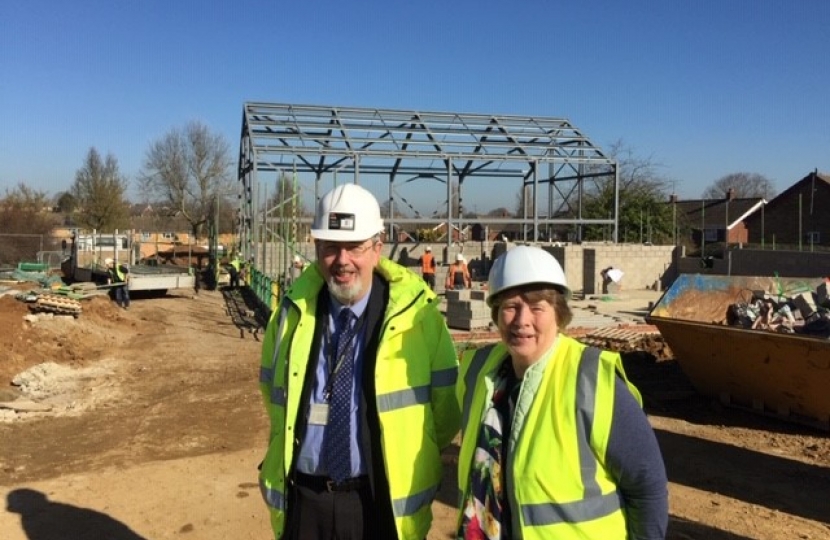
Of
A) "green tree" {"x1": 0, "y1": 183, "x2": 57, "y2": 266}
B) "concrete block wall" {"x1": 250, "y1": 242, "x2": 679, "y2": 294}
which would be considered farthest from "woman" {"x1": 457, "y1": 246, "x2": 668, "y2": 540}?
"green tree" {"x1": 0, "y1": 183, "x2": 57, "y2": 266}

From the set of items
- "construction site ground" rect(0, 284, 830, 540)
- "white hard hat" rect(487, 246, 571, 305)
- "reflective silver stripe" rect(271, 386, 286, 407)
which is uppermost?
"white hard hat" rect(487, 246, 571, 305)

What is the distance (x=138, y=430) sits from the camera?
7.69m

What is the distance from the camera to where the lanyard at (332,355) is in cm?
255

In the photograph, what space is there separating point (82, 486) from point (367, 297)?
14.3ft

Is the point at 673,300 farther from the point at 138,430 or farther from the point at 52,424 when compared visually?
the point at 52,424

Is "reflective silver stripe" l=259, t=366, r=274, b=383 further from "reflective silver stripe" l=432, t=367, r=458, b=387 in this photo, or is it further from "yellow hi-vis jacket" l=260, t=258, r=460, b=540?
"reflective silver stripe" l=432, t=367, r=458, b=387

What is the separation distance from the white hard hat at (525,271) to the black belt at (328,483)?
83cm

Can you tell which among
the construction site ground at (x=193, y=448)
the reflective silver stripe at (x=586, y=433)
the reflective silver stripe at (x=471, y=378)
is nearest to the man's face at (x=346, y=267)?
the reflective silver stripe at (x=471, y=378)

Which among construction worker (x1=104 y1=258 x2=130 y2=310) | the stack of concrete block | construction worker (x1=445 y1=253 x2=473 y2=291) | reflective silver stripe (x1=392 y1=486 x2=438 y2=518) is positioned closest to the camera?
reflective silver stripe (x1=392 y1=486 x2=438 y2=518)

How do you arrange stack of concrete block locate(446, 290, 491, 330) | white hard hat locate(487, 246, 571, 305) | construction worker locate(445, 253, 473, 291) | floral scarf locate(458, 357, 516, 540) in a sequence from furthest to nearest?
construction worker locate(445, 253, 473, 291) < stack of concrete block locate(446, 290, 491, 330) < white hard hat locate(487, 246, 571, 305) < floral scarf locate(458, 357, 516, 540)

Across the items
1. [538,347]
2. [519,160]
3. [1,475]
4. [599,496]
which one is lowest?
[1,475]

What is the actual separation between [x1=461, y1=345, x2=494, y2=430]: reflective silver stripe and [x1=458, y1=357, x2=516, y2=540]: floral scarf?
0.13m

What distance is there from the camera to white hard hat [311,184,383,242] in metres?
2.60

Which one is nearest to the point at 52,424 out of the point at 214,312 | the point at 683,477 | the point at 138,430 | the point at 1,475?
the point at 138,430
